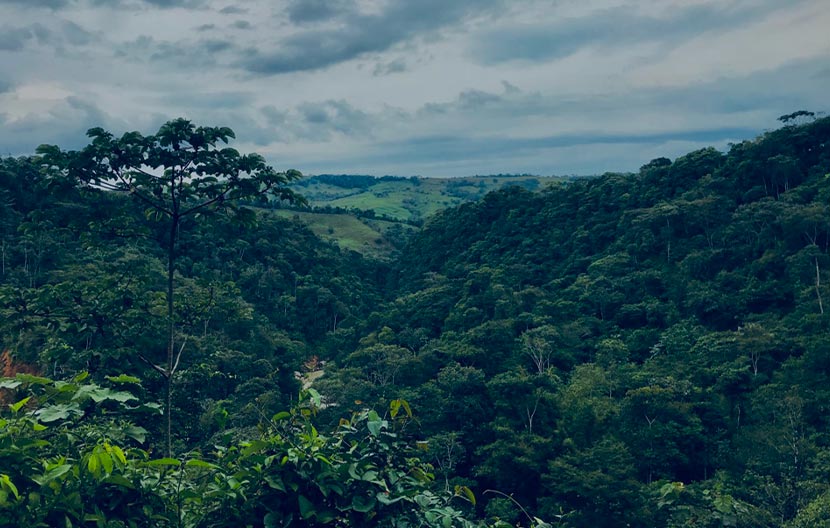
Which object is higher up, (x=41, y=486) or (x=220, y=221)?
(x=220, y=221)

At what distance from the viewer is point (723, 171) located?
149 ft

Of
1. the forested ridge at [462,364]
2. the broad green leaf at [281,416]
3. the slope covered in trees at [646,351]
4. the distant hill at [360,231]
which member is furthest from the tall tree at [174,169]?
the distant hill at [360,231]

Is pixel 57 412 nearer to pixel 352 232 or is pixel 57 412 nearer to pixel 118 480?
pixel 118 480

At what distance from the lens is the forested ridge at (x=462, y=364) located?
119 inches

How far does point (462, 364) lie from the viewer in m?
31.4

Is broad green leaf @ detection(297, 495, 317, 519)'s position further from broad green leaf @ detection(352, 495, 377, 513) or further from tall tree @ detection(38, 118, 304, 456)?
tall tree @ detection(38, 118, 304, 456)

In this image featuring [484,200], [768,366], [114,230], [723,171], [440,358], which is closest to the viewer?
[114,230]

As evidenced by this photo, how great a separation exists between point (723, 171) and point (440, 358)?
3007 centimetres

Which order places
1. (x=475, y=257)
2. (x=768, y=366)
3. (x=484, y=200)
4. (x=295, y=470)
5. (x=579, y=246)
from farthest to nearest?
(x=484, y=200)
(x=475, y=257)
(x=579, y=246)
(x=768, y=366)
(x=295, y=470)

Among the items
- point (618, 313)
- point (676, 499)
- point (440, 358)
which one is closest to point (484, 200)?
point (618, 313)

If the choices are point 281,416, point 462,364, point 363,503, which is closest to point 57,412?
point 281,416

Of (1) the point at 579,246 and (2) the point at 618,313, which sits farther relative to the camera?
(1) the point at 579,246

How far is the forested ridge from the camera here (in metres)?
3.03

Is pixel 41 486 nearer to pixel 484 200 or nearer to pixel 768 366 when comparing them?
pixel 768 366
